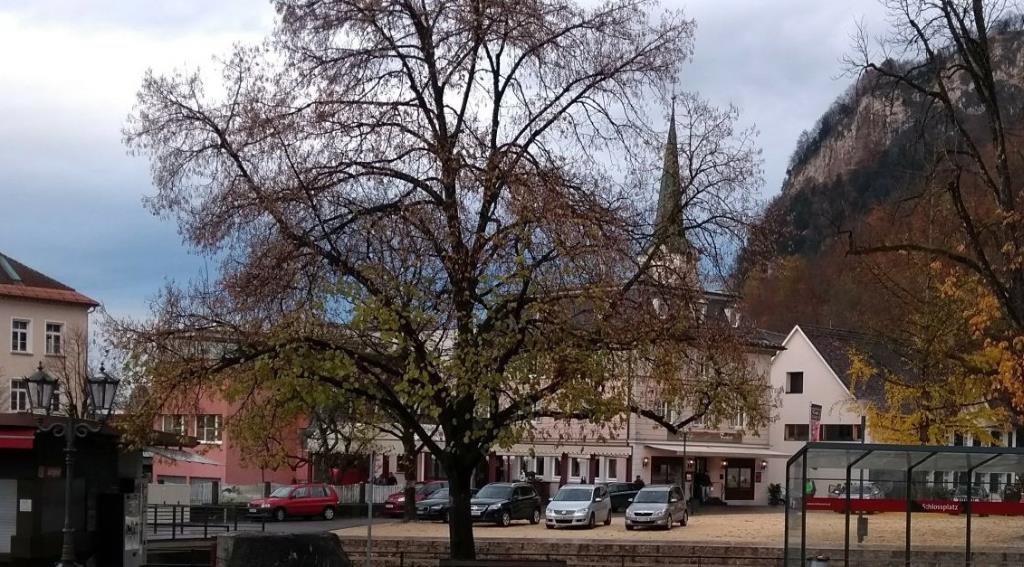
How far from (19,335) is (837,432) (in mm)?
47181

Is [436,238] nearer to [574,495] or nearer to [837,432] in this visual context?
[574,495]

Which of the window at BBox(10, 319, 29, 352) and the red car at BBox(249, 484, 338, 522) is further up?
the window at BBox(10, 319, 29, 352)

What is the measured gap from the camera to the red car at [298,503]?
55.4m

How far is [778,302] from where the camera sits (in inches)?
4245

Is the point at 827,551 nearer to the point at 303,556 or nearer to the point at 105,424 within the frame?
the point at 303,556

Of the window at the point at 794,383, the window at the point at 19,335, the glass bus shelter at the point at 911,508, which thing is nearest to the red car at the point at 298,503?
the window at the point at 19,335

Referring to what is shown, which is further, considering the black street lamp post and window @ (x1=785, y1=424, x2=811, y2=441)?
window @ (x1=785, y1=424, x2=811, y2=441)

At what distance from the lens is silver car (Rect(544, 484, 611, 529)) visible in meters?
46.3

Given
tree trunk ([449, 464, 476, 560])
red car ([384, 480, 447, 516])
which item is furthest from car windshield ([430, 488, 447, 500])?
→ tree trunk ([449, 464, 476, 560])

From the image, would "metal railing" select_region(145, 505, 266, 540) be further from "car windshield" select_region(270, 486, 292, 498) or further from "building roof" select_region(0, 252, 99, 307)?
"building roof" select_region(0, 252, 99, 307)

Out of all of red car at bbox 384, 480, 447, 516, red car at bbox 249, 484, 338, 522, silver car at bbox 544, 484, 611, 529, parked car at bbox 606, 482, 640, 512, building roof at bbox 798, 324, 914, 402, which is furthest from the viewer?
parked car at bbox 606, 482, 640, 512

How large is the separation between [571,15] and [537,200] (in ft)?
12.5

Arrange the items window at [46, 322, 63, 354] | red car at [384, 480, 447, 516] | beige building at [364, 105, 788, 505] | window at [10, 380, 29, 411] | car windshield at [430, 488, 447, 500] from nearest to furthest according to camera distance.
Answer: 1. car windshield at [430, 488, 447, 500]
2. red car at [384, 480, 447, 516]
3. beige building at [364, 105, 788, 505]
4. window at [10, 380, 29, 411]
5. window at [46, 322, 63, 354]

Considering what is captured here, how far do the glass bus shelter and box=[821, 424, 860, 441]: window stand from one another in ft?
143
